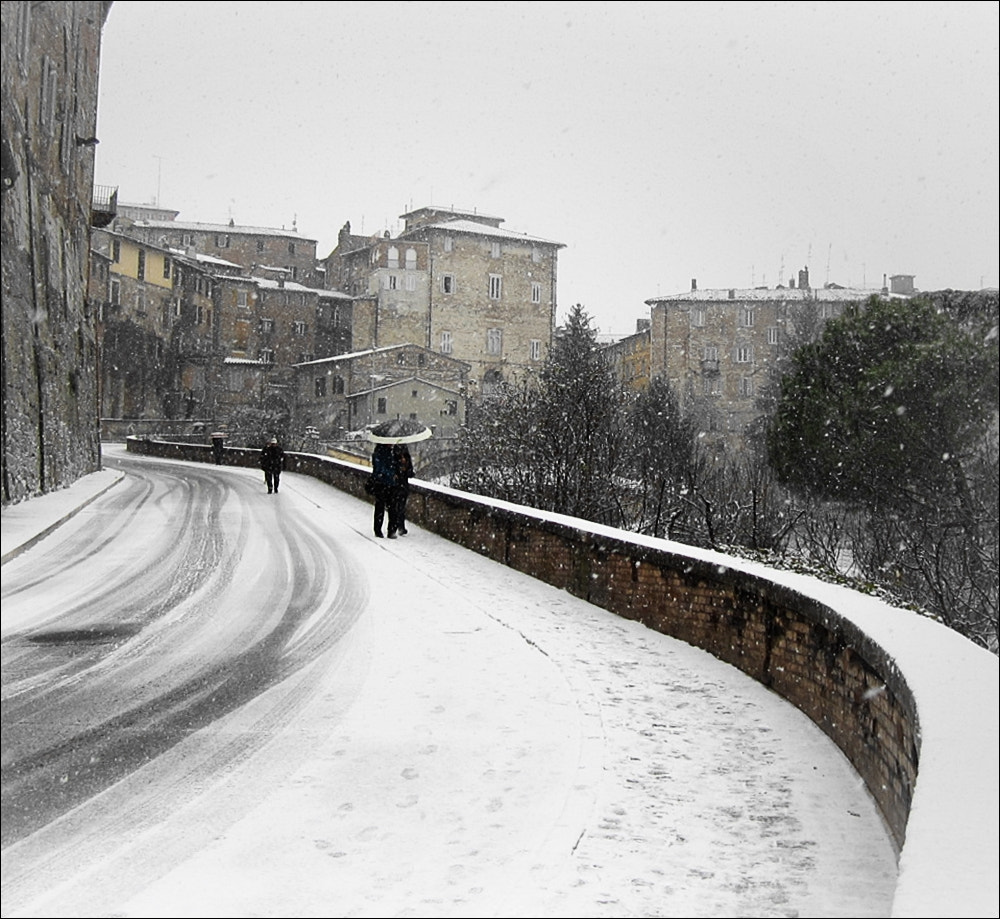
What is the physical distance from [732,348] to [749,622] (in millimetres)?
50587

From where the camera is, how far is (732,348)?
56.1 metres

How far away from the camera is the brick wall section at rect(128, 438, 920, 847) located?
4168 millimetres

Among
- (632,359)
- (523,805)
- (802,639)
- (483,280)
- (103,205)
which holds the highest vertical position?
(632,359)

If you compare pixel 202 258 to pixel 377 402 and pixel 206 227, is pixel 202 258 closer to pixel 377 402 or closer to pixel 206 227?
pixel 206 227

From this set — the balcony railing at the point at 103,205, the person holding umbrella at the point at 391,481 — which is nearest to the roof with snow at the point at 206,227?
the balcony railing at the point at 103,205

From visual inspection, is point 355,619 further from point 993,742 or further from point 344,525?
point 344,525

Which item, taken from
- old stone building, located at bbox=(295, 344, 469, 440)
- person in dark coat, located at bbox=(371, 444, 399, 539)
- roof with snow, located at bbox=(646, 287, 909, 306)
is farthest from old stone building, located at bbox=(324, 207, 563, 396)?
roof with snow, located at bbox=(646, 287, 909, 306)

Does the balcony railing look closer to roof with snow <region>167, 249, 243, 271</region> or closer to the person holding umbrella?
roof with snow <region>167, 249, 243, 271</region>

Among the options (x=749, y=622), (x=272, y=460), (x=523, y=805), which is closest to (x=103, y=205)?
(x=523, y=805)

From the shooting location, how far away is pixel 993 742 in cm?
269

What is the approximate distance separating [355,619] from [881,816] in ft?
8.97

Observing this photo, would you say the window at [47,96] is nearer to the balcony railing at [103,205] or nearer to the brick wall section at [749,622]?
the balcony railing at [103,205]

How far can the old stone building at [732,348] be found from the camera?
4417 centimetres

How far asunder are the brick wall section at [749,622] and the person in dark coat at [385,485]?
42.0 inches
